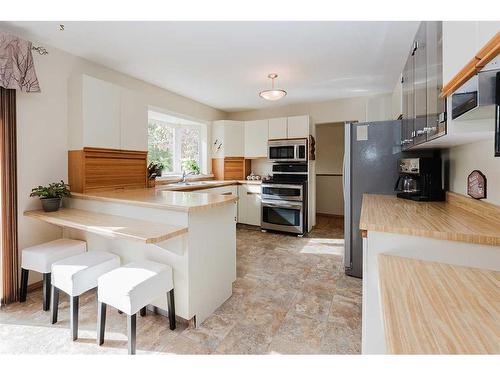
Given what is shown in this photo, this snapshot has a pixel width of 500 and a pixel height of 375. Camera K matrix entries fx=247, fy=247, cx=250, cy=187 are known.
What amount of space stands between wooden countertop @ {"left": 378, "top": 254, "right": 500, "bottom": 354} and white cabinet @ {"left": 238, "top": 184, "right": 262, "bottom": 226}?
365cm

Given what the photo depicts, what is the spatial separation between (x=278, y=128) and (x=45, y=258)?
148 inches

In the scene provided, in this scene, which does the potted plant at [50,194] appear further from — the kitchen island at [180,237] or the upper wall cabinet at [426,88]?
the upper wall cabinet at [426,88]

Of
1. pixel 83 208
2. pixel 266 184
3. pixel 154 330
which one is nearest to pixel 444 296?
pixel 154 330

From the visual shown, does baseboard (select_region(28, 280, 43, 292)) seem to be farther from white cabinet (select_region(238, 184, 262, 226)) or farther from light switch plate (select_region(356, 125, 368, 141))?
light switch plate (select_region(356, 125, 368, 141))

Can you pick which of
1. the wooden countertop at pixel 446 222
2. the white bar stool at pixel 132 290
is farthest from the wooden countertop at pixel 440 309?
the white bar stool at pixel 132 290

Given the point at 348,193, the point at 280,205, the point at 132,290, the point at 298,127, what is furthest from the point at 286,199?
the point at 132,290

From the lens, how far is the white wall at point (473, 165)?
4.38 ft

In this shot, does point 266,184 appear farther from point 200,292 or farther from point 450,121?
point 450,121

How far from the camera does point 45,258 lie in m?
1.97

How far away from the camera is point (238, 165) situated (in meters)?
5.16

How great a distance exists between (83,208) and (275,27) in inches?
97.3

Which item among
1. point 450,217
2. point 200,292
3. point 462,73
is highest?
point 462,73

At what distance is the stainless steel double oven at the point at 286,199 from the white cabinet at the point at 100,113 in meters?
2.51

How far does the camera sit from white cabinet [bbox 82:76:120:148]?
2.52m
